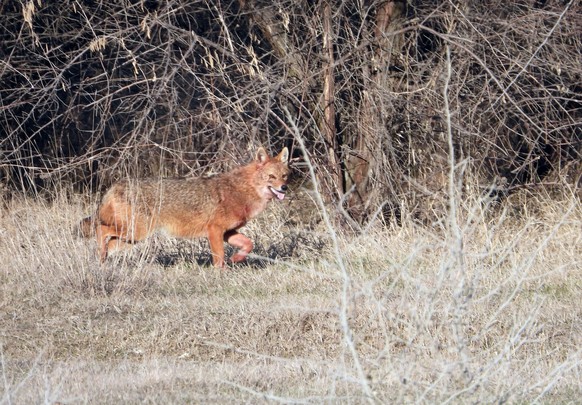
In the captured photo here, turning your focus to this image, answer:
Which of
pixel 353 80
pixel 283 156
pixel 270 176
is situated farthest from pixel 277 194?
pixel 353 80

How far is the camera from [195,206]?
10727mm

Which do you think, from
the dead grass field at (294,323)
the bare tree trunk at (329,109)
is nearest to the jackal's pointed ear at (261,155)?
the dead grass field at (294,323)

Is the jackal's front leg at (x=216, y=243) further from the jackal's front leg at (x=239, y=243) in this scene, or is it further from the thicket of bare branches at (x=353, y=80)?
the thicket of bare branches at (x=353, y=80)

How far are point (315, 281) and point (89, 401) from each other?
4230 millimetres

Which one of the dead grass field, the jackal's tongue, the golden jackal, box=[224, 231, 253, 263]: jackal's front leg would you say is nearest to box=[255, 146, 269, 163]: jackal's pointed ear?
the golden jackal

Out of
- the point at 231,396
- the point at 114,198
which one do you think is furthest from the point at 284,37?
the point at 231,396

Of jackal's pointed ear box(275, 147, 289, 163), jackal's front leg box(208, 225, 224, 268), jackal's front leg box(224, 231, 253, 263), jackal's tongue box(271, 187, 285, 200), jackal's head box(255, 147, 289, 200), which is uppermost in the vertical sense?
jackal's pointed ear box(275, 147, 289, 163)

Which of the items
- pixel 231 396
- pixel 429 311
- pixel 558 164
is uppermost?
pixel 429 311

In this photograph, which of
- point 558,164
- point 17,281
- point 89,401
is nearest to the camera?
point 89,401

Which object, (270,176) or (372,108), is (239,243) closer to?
(270,176)

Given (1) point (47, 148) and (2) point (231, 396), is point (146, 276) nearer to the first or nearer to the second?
(2) point (231, 396)

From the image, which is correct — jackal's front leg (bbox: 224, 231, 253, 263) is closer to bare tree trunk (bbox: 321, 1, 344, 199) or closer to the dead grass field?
the dead grass field

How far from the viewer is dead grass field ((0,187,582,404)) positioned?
5.16 meters

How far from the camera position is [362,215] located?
42.0 ft
